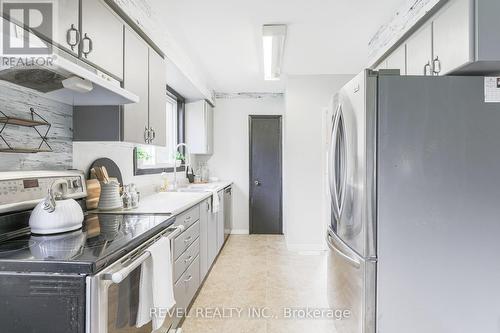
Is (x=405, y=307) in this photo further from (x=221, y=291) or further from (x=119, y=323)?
→ (x=221, y=291)

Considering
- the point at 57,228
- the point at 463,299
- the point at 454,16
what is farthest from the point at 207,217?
the point at 454,16

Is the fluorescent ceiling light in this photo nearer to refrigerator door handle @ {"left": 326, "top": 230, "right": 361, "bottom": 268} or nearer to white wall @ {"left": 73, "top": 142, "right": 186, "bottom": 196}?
white wall @ {"left": 73, "top": 142, "right": 186, "bottom": 196}

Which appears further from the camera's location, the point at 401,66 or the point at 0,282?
the point at 401,66

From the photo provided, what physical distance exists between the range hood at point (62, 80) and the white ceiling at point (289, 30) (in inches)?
43.2

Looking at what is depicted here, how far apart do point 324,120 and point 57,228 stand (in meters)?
3.54

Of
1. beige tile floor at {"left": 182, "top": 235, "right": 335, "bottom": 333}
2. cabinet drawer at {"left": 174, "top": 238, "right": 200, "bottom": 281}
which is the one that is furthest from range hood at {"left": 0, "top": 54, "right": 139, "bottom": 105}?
beige tile floor at {"left": 182, "top": 235, "right": 335, "bottom": 333}

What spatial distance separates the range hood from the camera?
1.18 m

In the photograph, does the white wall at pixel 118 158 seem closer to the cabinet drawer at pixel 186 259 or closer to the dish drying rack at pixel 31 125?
the dish drying rack at pixel 31 125

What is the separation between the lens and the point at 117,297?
1.23m

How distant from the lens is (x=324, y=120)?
13.8 feet

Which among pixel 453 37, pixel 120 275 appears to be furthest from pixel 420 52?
pixel 120 275

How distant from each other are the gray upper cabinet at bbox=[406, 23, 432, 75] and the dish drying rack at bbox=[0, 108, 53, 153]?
2.33 metres

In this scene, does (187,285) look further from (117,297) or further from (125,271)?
(125,271)

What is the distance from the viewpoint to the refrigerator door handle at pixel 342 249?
1678 millimetres
